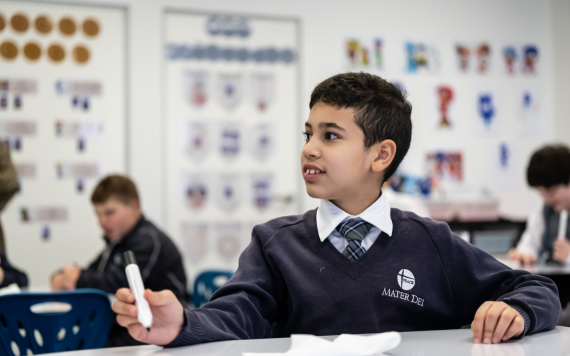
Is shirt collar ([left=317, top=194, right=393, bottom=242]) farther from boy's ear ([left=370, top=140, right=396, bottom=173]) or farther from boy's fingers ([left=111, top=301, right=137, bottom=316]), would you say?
boy's fingers ([left=111, top=301, right=137, bottom=316])

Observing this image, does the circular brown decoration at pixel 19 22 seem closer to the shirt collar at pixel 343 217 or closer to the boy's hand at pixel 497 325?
the shirt collar at pixel 343 217

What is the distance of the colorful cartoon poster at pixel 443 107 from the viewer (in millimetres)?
4918

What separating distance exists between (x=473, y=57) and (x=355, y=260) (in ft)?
14.0

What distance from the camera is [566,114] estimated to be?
5.06m

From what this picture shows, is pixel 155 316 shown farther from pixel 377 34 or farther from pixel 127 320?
pixel 377 34

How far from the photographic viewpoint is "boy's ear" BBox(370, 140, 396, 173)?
52.1 inches

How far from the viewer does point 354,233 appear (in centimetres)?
126

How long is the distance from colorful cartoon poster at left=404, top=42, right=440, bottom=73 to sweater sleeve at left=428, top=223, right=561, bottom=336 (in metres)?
3.79

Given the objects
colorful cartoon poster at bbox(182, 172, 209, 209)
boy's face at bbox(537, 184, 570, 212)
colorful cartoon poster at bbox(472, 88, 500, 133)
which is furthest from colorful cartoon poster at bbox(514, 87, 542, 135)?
colorful cartoon poster at bbox(182, 172, 209, 209)

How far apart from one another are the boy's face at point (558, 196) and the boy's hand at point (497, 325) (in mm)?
2114

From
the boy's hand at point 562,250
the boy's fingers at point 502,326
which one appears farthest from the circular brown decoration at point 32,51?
the boy's fingers at point 502,326

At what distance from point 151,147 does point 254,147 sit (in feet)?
2.65

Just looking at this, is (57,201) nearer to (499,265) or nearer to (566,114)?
(499,265)

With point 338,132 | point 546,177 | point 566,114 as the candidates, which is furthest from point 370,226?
point 566,114
